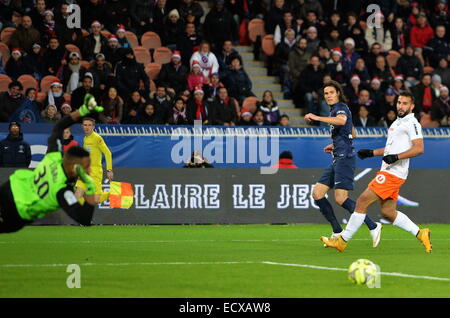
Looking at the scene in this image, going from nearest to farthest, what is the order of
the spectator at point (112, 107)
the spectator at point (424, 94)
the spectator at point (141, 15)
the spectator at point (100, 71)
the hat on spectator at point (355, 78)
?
the spectator at point (112, 107)
the spectator at point (100, 71)
the hat on spectator at point (355, 78)
the spectator at point (141, 15)
the spectator at point (424, 94)

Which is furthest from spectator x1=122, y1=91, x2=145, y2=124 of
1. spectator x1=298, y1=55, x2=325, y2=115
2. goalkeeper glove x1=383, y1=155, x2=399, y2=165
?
goalkeeper glove x1=383, y1=155, x2=399, y2=165

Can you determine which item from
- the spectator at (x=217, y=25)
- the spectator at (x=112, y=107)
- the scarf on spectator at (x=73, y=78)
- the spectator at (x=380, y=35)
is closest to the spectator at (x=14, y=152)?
the spectator at (x=112, y=107)

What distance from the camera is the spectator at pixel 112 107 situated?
2220 cm

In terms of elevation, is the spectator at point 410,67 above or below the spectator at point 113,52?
above

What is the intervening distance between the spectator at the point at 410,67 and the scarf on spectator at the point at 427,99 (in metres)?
1.00

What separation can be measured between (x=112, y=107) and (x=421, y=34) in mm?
11671

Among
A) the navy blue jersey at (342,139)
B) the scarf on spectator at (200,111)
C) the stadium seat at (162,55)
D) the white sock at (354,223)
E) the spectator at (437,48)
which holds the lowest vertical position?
the white sock at (354,223)

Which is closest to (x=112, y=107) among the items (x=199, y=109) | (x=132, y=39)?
(x=199, y=109)

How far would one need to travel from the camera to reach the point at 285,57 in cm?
2688

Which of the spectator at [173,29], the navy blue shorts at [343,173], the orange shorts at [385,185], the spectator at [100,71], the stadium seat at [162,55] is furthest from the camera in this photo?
the spectator at [173,29]

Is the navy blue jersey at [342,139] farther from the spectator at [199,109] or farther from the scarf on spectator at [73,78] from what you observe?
the scarf on spectator at [73,78]

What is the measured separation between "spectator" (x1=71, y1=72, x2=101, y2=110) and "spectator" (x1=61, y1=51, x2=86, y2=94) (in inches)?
31.5

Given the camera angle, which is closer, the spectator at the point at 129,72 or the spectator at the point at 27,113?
the spectator at the point at 27,113

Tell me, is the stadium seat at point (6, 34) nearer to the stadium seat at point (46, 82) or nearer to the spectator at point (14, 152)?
the stadium seat at point (46, 82)
